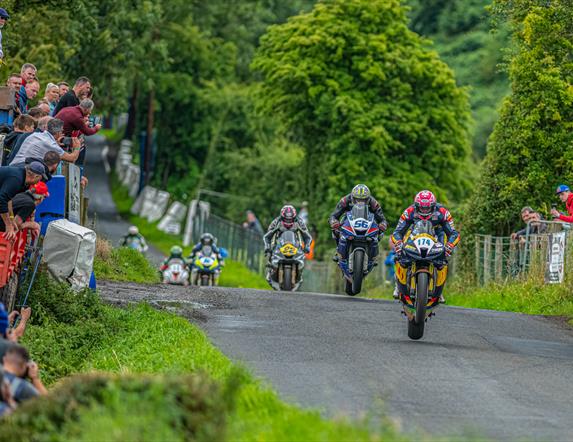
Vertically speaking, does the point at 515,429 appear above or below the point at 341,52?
below

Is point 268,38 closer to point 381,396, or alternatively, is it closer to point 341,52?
point 341,52

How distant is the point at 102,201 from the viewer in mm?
66938

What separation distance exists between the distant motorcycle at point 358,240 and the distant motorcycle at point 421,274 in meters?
5.68

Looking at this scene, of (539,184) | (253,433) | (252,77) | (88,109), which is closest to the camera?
(253,433)

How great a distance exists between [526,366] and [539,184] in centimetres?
1639

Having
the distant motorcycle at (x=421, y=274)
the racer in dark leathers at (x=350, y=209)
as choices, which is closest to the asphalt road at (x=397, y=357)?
the distant motorcycle at (x=421, y=274)

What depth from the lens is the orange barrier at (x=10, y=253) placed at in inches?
657

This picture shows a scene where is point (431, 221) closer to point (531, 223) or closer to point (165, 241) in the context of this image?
point (531, 223)

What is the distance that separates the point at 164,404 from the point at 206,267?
893 inches

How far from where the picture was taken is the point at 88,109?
67.8 feet

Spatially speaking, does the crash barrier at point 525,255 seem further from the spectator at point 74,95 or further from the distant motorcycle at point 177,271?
the spectator at point 74,95

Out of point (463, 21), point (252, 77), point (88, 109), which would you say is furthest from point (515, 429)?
point (463, 21)

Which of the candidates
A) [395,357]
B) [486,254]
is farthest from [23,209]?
[486,254]

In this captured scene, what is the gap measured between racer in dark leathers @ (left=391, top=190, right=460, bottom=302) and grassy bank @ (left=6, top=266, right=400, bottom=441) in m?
2.85
